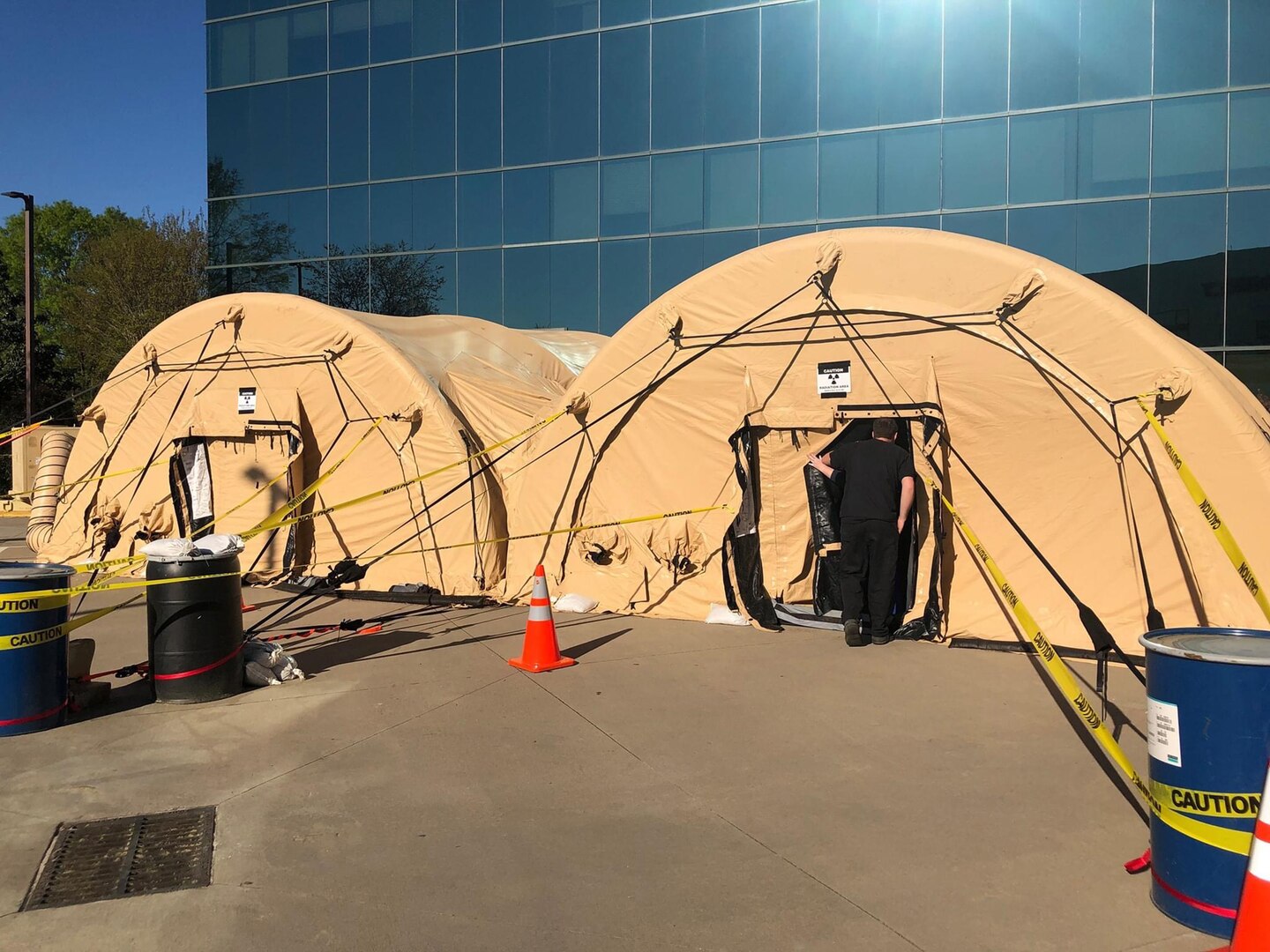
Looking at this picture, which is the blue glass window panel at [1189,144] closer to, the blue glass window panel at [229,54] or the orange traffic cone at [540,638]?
the orange traffic cone at [540,638]

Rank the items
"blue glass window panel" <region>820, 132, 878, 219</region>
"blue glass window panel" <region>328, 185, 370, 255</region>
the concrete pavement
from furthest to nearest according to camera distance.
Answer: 1. "blue glass window panel" <region>328, 185, 370, 255</region>
2. "blue glass window panel" <region>820, 132, 878, 219</region>
3. the concrete pavement

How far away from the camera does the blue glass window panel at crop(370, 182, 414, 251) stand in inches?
990

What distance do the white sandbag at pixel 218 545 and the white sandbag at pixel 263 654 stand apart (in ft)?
2.67

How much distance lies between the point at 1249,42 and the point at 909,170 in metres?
6.20

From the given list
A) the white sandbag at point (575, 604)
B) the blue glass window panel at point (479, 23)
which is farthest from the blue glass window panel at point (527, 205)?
the white sandbag at point (575, 604)

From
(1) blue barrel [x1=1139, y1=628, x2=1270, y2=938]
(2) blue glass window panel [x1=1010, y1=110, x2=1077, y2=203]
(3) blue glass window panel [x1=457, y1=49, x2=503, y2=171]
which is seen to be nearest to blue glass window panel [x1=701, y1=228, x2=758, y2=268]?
(2) blue glass window panel [x1=1010, y1=110, x2=1077, y2=203]

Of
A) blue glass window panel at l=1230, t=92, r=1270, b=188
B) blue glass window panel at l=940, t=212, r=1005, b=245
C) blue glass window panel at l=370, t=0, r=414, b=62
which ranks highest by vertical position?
blue glass window panel at l=370, t=0, r=414, b=62

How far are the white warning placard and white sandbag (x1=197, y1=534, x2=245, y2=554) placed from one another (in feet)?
16.5

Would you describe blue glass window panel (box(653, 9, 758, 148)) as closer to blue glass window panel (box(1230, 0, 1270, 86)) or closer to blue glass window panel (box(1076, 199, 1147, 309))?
blue glass window panel (box(1076, 199, 1147, 309))

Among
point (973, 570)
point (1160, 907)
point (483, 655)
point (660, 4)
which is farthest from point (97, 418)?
point (660, 4)

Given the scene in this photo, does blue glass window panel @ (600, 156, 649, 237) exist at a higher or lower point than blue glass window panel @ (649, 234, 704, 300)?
higher

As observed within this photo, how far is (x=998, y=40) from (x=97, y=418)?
17.5 meters

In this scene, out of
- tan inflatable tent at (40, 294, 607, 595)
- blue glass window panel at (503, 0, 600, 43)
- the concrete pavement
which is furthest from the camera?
blue glass window panel at (503, 0, 600, 43)

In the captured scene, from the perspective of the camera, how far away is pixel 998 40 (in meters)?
19.6
